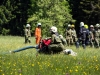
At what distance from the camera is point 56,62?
11.9 meters

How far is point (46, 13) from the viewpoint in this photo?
4484 centimetres

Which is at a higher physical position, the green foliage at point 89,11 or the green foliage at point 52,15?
the green foliage at point 52,15

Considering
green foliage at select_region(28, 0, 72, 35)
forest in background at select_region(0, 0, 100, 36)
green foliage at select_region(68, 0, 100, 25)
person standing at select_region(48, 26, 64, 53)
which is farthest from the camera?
green foliage at select_region(68, 0, 100, 25)

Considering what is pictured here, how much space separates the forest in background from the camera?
143 feet

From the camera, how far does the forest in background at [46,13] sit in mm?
43625

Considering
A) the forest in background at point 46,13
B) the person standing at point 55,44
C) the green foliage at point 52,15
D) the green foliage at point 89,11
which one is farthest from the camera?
the green foliage at point 89,11

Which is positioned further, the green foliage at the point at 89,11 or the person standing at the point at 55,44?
the green foliage at the point at 89,11

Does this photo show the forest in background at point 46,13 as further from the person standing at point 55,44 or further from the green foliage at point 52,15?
the person standing at point 55,44

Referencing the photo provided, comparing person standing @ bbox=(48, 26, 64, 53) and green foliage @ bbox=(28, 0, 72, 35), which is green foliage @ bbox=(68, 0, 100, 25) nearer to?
green foliage @ bbox=(28, 0, 72, 35)

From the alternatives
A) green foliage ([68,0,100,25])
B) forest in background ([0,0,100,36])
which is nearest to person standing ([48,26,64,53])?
forest in background ([0,0,100,36])

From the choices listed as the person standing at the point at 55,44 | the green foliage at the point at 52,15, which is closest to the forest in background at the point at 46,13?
the green foliage at the point at 52,15

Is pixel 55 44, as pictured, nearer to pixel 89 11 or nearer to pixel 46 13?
pixel 46 13

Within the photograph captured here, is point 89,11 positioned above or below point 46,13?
below

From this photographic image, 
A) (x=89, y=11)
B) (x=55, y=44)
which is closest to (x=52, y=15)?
(x=89, y=11)
